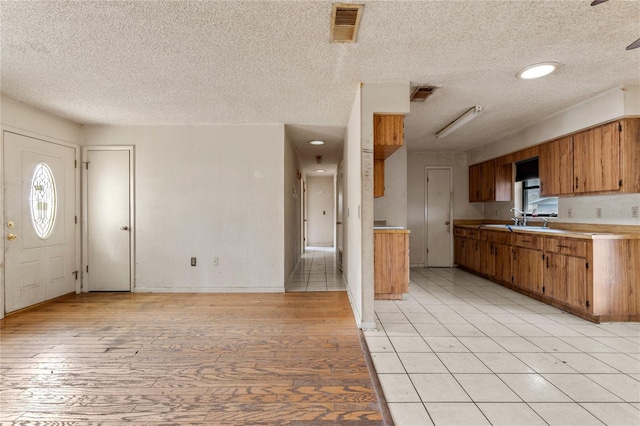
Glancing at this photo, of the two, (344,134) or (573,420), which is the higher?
(344,134)

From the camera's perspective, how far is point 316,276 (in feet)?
19.0

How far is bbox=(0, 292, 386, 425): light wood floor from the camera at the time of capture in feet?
6.18

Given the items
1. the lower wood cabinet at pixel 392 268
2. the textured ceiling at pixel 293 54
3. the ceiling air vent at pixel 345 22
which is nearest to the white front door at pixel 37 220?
the textured ceiling at pixel 293 54

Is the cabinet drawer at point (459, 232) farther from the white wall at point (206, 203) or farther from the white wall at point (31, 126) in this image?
the white wall at point (31, 126)

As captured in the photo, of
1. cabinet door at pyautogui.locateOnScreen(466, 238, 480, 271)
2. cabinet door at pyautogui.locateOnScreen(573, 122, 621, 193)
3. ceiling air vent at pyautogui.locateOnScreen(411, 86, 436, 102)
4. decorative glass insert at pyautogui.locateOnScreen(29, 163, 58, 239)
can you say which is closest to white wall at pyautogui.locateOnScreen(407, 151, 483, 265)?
cabinet door at pyautogui.locateOnScreen(466, 238, 480, 271)

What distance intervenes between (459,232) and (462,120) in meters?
2.89

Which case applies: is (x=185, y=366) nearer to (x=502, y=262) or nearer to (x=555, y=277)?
(x=555, y=277)

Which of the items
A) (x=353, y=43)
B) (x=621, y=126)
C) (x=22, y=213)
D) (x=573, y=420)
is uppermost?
(x=353, y=43)

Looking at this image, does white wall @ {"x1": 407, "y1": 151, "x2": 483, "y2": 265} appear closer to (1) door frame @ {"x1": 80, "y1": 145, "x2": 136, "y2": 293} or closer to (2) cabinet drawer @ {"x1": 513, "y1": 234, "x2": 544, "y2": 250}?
(2) cabinet drawer @ {"x1": 513, "y1": 234, "x2": 544, "y2": 250}

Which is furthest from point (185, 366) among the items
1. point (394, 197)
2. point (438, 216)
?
point (438, 216)

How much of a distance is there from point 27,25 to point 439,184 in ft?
21.5

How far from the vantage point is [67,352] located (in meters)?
2.67

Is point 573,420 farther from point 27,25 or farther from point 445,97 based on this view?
point 27,25

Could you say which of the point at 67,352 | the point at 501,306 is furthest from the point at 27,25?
the point at 501,306
